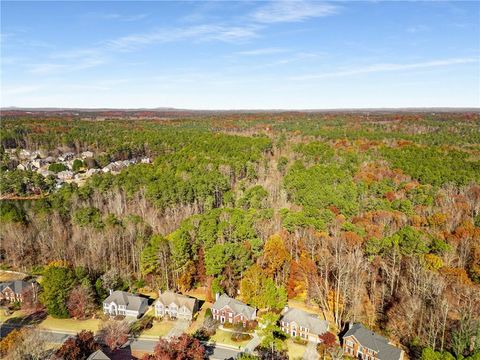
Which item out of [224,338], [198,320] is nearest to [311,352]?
[224,338]

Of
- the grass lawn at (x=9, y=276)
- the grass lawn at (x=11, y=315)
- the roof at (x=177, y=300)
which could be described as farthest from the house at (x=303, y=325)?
the grass lawn at (x=9, y=276)

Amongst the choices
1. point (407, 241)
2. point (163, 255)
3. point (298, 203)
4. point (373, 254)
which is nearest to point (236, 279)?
point (163, 255)

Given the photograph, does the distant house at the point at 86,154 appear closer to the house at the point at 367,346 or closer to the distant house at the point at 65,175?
the distant house at the point at 65,175

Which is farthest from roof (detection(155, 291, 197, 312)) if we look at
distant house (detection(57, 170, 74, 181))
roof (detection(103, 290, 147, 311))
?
distant house (detection(57, 170, 74, 181))

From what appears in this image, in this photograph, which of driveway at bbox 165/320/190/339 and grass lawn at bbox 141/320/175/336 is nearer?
driveway at bbox 165/320/190/339

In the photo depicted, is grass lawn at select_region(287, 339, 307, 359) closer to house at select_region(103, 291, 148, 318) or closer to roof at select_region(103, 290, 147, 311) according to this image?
house at select_region(103, 291, 148, 318)
